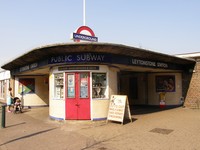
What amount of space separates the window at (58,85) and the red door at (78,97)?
61 cm

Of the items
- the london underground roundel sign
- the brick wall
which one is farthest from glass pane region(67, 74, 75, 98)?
the brick wall

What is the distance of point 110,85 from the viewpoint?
11266 millimetres

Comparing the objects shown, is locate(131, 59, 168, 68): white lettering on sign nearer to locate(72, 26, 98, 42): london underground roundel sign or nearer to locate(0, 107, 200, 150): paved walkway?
locate(72, 26, 98, 42): london underground roundel sign

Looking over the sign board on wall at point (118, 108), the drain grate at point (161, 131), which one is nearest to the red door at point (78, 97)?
the sign board on wall at point (118, 108)

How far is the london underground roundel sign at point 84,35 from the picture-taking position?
38.1 feet

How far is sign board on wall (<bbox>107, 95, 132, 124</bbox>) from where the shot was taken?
10.3m

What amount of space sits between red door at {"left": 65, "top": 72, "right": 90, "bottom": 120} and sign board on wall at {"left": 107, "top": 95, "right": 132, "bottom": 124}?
1087mm

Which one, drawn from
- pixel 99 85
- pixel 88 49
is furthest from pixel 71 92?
pixel 88 49

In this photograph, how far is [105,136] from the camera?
8148 mm

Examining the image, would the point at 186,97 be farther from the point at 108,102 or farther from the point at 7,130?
the point at 7,130

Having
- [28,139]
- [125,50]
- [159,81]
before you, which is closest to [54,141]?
[28,139]

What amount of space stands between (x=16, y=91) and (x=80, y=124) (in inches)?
416

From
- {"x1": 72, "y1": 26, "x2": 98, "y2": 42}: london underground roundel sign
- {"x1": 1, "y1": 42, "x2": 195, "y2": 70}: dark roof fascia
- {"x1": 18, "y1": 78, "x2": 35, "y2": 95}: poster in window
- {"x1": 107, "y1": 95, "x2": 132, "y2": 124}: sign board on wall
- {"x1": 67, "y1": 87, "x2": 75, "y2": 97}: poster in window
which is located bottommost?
{"x1": 107, "y1": 95, "x2": 132, "y2": 124}: sign board on wall

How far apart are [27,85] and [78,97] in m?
9.56
